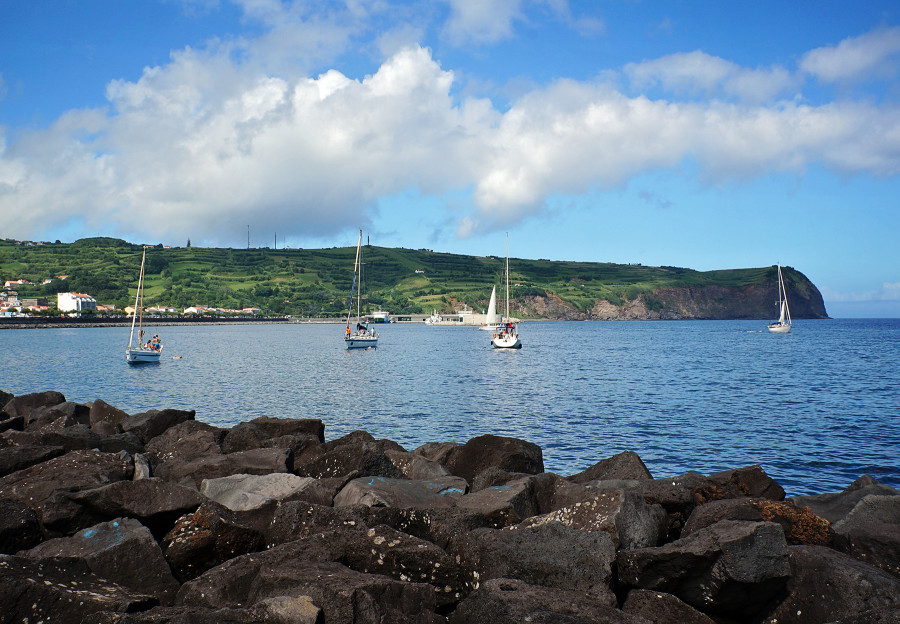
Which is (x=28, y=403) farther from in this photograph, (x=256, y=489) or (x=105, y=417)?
(x=256, y=489)

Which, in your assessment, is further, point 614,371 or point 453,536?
point 614,371

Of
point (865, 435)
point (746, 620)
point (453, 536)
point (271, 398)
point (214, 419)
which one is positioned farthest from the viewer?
point (271, 398)

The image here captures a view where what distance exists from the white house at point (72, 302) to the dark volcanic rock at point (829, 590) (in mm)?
208654

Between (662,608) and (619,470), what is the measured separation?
5.50m

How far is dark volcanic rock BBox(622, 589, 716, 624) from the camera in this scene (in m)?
5.96

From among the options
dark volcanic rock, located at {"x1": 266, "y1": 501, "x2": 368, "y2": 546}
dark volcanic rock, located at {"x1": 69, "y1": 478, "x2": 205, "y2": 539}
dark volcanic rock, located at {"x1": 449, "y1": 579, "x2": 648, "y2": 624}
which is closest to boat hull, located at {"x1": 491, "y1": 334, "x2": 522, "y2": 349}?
dark volcanic rock, located at {"x1": 69, "y1": 478, "x2": 205, "y2": 539}

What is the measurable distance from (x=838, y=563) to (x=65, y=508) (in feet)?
28.7

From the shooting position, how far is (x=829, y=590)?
631 centimetres

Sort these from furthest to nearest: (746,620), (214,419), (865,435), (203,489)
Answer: (214,419) → (865,435) → (203,489) → (746,620)

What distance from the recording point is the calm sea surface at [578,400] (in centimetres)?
2081

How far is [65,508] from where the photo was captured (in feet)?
27.1

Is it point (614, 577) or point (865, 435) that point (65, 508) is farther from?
point (865, 435)

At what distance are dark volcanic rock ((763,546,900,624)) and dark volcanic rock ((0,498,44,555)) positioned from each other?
803cm

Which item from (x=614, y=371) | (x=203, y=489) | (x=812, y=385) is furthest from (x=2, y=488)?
(x=614, y=371)
